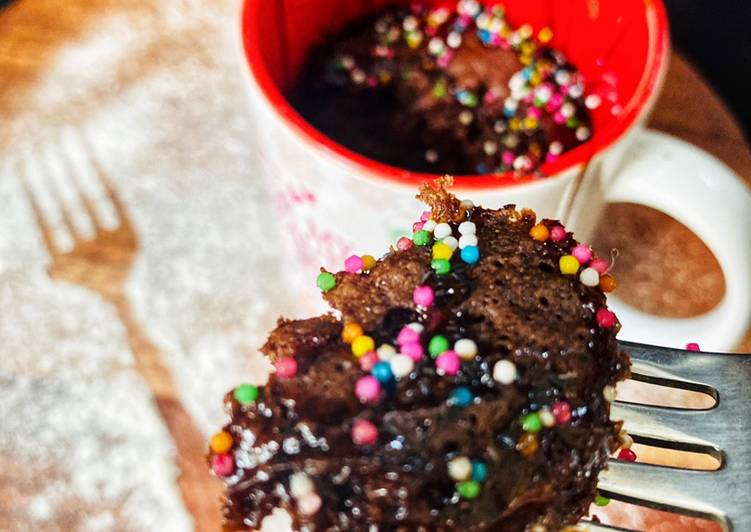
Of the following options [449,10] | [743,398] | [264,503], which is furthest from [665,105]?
[264,503]

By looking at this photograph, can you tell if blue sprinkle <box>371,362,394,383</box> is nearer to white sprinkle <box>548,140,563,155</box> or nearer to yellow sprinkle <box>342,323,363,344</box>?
yellow sprinkle <box>342,323,363,344</box>

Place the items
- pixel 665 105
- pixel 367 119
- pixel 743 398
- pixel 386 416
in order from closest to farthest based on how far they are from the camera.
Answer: pixel 386 416, pixel 743 398, pixel 367 119, pixel 665 105

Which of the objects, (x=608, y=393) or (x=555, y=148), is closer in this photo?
(x=608, y=393)

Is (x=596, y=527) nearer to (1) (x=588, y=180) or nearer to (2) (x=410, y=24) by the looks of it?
(1) (x=588, y=180)

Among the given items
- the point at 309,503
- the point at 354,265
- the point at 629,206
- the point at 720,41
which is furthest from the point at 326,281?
the point at 720,41

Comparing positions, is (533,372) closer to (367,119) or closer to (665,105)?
(367,119)

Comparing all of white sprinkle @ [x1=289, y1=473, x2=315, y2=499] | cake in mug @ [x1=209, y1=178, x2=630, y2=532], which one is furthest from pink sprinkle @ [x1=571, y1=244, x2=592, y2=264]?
white sprinkle @ [x1=289, y1=473, x2=315, y2=499]
